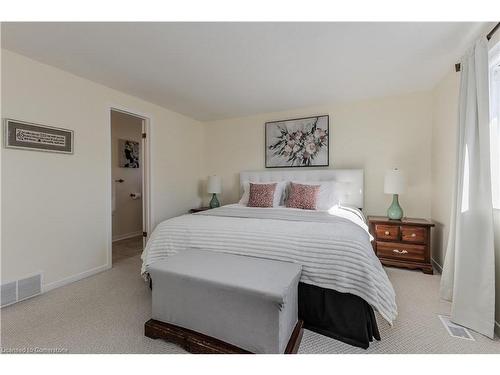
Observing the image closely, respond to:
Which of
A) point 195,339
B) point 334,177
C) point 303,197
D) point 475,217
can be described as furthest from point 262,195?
point 475,217

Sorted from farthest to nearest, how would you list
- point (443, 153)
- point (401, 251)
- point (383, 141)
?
1. point (383, 141)
2. point (401, 251)
3. point (443, 153)

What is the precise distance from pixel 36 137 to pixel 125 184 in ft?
7.92

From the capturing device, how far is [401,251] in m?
2.79

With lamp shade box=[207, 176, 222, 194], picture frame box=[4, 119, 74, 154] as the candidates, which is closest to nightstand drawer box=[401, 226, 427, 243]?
lamp shade box=[207, 176, 222, 194]

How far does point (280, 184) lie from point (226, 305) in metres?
2.18

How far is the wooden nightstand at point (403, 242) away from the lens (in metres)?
2.71

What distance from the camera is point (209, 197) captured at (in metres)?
4.54

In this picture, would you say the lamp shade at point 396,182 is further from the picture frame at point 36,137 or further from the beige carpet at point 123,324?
the picture frame at point 36,137

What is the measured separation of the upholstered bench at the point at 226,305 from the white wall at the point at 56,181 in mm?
1546

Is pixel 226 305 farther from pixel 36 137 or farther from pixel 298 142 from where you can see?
pixel 298 142

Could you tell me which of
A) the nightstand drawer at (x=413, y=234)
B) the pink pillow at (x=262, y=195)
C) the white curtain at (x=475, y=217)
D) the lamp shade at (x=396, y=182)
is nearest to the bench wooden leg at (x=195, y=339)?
the white curtain at (x=475, y=217)

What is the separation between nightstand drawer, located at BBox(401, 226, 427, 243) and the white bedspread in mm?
1244

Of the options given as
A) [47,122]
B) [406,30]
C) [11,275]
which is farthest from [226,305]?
[47,122]
